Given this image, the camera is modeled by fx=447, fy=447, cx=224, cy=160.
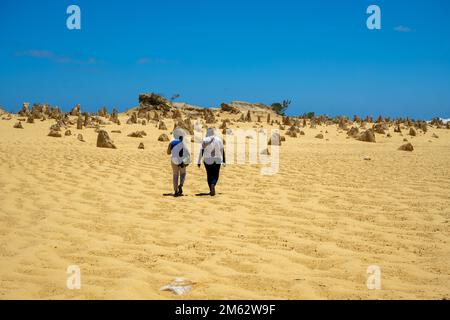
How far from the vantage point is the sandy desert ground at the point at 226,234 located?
3.74m

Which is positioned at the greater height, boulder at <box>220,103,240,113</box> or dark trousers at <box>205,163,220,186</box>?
boulder at <box>220,103,240,113</box>

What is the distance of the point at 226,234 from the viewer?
17.6ft

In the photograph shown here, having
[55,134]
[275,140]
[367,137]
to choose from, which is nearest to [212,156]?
[275,140]

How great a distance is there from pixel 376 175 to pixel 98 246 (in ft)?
25.0

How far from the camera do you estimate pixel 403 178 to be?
10023 mm

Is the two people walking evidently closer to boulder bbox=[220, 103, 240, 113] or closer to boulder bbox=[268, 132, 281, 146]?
boulder bbox=[268, 132, 281, 146]

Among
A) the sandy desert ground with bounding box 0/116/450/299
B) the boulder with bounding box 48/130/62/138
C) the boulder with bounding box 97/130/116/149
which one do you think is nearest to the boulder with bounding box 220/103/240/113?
the boulder with bounding box 48/130/62/138

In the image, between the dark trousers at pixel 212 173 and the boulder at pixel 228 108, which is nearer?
the dark trousers at pixel 212 173

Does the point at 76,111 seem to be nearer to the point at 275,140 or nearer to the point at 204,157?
the point at 275,140

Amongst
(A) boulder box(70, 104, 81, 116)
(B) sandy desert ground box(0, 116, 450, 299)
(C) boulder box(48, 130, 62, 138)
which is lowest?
(B) sandy desert ground box(0, 116, 450, 299)

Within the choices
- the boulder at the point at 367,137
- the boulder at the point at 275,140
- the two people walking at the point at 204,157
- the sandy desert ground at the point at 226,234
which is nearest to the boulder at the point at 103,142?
the sandy desert ground at the point at 226,234

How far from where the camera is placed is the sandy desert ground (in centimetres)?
374

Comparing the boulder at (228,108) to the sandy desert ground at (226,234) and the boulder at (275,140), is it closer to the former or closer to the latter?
the boulder at (275,140)
